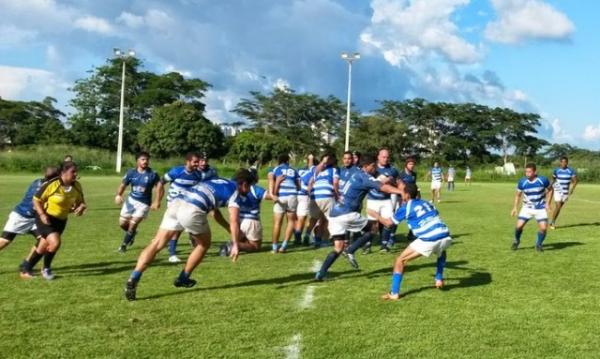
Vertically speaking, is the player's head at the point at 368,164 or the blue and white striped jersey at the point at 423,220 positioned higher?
the player's head at the point at 368,164

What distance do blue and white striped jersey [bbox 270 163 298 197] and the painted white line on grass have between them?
18.8ft

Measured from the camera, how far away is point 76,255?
1027 centimetres

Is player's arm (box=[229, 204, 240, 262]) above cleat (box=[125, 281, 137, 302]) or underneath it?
above

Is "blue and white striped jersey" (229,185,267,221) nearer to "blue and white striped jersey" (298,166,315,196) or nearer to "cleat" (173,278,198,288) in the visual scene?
"blue and white striped jersey" (298,166,315,196)

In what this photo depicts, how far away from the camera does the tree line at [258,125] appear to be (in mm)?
72562

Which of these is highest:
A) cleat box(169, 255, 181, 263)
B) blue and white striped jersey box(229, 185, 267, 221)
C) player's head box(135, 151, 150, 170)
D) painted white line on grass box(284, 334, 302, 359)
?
player's head box(135, 151, 150, 170)

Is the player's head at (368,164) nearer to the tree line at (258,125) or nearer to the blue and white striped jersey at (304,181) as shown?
the blue and white striped jersey at (304,181)

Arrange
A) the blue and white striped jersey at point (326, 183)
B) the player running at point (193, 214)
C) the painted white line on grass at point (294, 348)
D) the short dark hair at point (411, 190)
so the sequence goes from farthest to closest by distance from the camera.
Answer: the blue and white striped jersey at point (326, 183), the short dark hair at point (411, 190), the player running at point (193, 214), the painted white line on grass at point (294, 348)

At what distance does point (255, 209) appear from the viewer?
396 inches

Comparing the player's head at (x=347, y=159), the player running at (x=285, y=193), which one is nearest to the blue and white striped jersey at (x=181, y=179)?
the player running at (x=285, y=193)

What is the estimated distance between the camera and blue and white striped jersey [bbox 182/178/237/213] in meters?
6.94

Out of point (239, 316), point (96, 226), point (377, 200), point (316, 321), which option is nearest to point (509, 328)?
point (316, 321)

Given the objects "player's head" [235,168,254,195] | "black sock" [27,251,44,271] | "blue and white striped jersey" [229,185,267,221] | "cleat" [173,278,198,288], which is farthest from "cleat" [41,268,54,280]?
"player's head" [235,168,254,195]

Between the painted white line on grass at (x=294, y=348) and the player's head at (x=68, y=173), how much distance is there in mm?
4207
